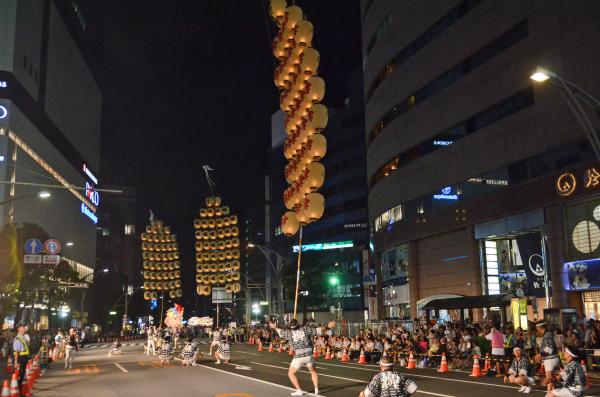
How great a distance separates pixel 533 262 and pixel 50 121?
2602 inches

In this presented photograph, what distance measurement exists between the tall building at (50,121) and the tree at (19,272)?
2443mm

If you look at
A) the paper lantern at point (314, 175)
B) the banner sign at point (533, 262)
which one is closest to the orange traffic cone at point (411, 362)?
the paper lantern at point (314, 175)

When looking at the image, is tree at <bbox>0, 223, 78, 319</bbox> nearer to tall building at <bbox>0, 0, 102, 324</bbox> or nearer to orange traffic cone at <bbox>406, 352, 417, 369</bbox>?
tall building at <bbox>0, 0, 102, 324</bbox>

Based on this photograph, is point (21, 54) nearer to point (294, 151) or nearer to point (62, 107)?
point (62, 107)

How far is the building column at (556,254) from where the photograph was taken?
2814cm

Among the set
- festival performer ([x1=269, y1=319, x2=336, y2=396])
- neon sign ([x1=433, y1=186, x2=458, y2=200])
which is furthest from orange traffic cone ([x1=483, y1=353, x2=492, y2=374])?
neon sign ([x1=433, y1=186, x2=458, y2=200])

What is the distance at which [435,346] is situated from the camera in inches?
987

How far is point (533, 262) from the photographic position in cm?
3066

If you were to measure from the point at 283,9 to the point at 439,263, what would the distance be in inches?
751

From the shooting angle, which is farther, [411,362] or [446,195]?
[446,195]

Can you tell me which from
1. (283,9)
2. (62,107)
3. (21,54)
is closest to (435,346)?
(283,9)

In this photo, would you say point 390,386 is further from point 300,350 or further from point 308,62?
point 308,62

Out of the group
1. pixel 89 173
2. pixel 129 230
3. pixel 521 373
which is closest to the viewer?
pixel 521 373

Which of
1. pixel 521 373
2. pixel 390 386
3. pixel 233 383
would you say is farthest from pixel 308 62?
pixel 390 386
